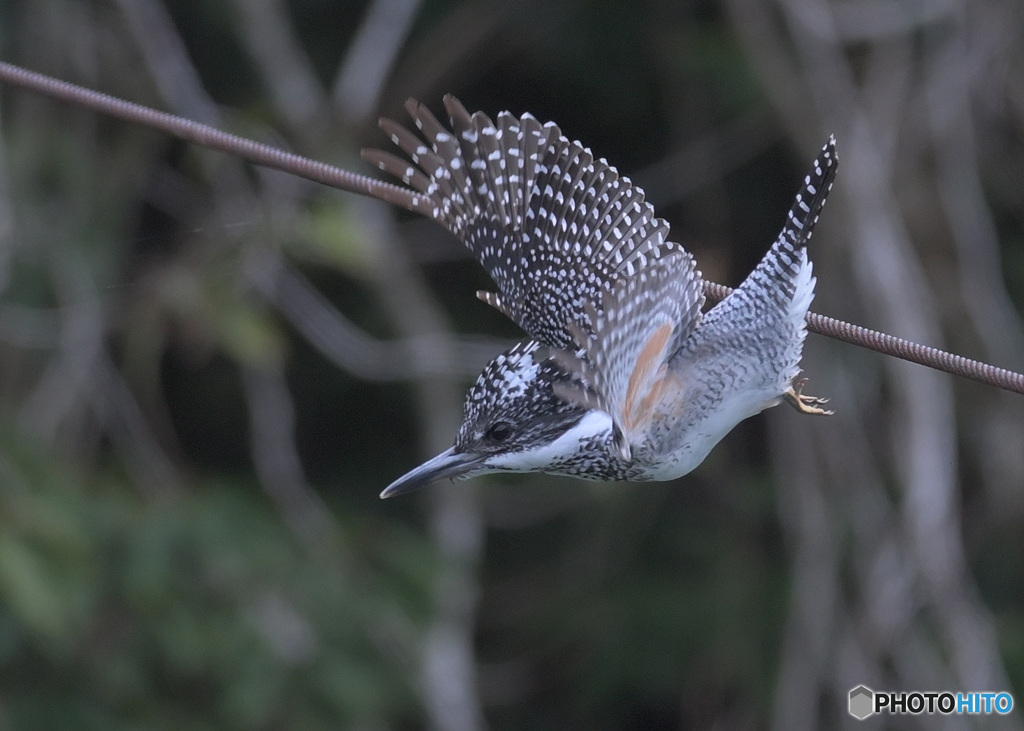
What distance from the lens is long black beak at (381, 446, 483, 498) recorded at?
7.88 ft

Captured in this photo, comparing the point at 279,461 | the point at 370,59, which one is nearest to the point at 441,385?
the point at 279,461

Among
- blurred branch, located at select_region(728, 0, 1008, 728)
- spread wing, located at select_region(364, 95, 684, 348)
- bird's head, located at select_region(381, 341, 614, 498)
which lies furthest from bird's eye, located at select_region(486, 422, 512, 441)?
blurred branch, located at select_region(728, 0, 1008, 728)

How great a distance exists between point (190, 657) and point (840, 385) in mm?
2158

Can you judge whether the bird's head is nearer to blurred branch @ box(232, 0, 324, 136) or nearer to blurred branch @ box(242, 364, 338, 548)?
blurred branch @ box(242, 364, 338, 548)

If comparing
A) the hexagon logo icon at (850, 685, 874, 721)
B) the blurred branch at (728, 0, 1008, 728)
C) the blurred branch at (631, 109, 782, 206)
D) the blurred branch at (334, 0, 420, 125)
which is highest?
the blurred branch at (334, 0, 420, 125)

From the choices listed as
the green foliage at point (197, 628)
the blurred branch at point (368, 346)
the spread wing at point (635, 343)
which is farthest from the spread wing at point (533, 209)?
the blurred branch at point (368, 346)

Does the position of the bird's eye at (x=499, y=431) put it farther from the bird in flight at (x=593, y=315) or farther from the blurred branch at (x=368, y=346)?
the blurred branch at (x=368, y=346)

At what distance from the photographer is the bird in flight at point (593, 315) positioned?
203 centimetres

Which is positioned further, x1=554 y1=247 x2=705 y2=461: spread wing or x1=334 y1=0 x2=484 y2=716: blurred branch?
x1=334 y1=0 x2=484 y2=716: blurred branch

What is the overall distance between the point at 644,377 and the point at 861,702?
254cm

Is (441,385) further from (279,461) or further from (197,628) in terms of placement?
(197,628)

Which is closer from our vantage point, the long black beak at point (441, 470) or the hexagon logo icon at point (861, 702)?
the long black beak at point (441, 470)

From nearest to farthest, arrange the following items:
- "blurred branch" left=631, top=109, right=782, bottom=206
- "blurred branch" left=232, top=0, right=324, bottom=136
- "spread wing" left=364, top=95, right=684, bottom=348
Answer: "spread wing" left=364, top=95, right=684, bottom=348 < "blurred branch" left=232, top=0, right=324, bottom=136 < "blurred branch" left=631, top=109, right=782, bottom=206

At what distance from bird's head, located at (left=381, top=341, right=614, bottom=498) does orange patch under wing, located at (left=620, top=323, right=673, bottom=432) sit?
25 cm
